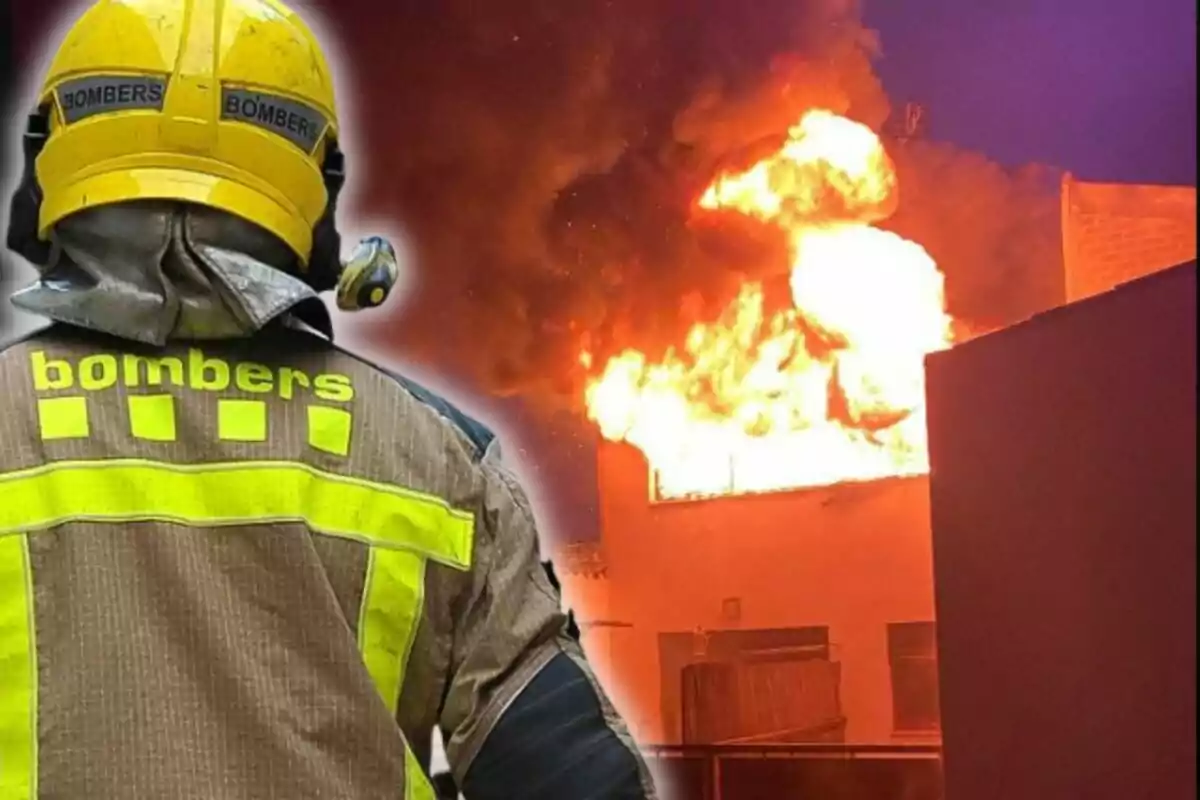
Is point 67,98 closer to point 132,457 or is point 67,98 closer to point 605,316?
point 132,457

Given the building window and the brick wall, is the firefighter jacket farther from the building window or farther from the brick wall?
the brick wall

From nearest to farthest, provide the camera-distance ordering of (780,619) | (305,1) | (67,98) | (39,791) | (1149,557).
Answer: (39,791)
(67,98)
(1149,557)
(780,619)
(305,1)

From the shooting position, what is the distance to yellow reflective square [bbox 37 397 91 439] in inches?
48.9

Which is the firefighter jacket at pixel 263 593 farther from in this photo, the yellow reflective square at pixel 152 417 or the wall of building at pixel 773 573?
the wall of building at pixel 773 573

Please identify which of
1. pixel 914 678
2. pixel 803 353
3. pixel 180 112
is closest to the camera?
pixel 180 112

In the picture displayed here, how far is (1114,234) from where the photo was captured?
1.90 metres

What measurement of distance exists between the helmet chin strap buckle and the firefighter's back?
0.34ft

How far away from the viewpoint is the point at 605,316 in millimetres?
2033

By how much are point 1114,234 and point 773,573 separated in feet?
1.96

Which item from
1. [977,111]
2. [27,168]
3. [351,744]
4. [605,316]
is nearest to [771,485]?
[605,316]

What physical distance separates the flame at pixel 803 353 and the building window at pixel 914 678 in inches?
9.1

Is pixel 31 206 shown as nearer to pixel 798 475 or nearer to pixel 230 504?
pixel 230 504

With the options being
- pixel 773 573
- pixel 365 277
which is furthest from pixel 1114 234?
pixel 365 277

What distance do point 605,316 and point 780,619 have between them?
1.50 ft
